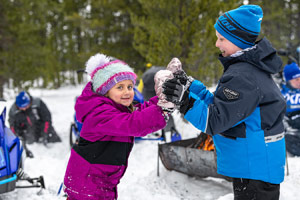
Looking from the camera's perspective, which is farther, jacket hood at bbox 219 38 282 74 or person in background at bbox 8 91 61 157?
person in background at bbox 8 91 61 157

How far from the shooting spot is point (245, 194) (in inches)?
77.7

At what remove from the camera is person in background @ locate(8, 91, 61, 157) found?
7.71 meters

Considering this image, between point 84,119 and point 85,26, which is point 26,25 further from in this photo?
point 84,119

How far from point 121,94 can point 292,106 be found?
4888 mm

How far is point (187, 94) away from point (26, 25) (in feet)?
59.1

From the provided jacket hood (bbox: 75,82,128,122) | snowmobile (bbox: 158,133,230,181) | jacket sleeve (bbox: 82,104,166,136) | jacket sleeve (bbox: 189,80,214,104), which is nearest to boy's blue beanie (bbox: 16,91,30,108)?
snowmobile (bbox: 158,133,230,181)

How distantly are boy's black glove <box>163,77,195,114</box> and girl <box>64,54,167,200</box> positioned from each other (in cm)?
41

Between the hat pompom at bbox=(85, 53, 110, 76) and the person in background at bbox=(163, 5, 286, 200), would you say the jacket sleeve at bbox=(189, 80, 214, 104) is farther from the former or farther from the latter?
the hat pompom at bbox=(85, 53, 110, 76)

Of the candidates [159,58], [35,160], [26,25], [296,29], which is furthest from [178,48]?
[296,29]

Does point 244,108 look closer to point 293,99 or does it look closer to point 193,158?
point 193,158

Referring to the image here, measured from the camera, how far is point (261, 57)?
73.2 inches

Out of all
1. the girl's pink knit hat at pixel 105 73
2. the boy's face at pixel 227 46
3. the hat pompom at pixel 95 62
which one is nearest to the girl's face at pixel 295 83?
the boy's face at pixel 227 46

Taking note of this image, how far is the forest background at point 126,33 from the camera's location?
7453 millimetres

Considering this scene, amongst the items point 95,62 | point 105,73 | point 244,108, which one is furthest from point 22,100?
point 244,108
